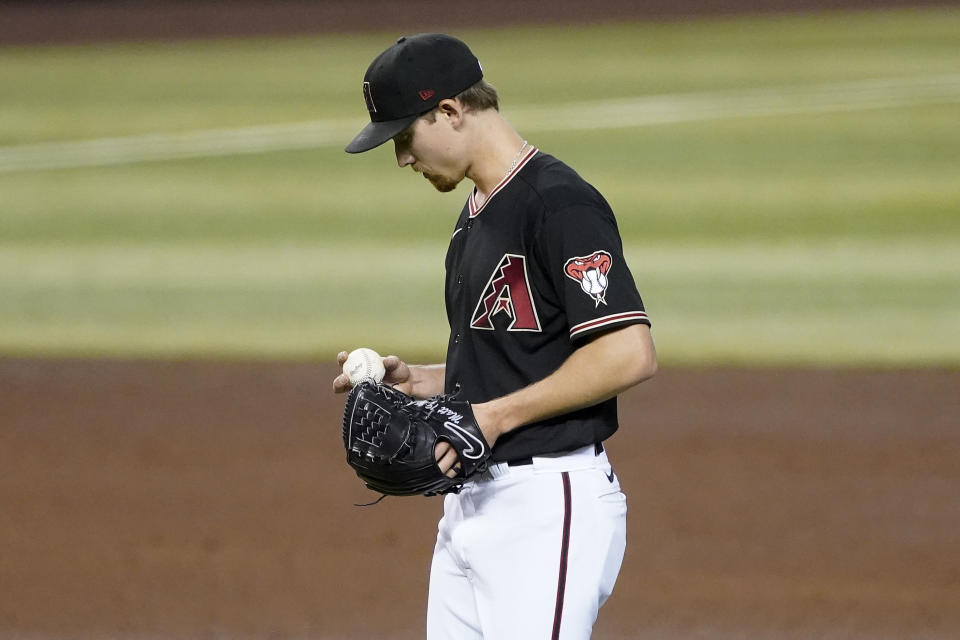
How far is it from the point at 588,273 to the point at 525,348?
0.75 ft

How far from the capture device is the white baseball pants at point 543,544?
2238 mm

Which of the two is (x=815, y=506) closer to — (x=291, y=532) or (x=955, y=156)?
(x=291, y=532)

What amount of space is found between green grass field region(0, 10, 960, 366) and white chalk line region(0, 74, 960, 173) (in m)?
0.03

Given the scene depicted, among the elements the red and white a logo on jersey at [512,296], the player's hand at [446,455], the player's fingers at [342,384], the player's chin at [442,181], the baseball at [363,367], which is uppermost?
the player's chin at [442,181]

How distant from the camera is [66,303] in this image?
868cm

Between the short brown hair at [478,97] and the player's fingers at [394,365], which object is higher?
the short brown hair at [478,97]

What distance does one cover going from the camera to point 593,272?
7.07ft

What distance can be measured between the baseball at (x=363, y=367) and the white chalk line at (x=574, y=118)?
8.10 metres

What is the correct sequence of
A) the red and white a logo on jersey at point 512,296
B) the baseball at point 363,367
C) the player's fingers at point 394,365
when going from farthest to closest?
1. the player's fingers at point 394,365
2. the baseball at point 363,367
3. the red and white a logo on jersey at point 512,296

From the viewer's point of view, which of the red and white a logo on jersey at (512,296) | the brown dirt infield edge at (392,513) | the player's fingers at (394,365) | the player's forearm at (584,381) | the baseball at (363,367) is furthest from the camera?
the brown dirt infield edge at (392,513)

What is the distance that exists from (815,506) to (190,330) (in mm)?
4714

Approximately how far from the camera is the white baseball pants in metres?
2.24

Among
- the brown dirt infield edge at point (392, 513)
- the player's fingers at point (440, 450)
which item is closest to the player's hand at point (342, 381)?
the player's fingers at point (440, 450)

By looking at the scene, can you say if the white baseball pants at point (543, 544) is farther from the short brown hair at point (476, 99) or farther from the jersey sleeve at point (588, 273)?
the short brown hair at point (476, 99)
